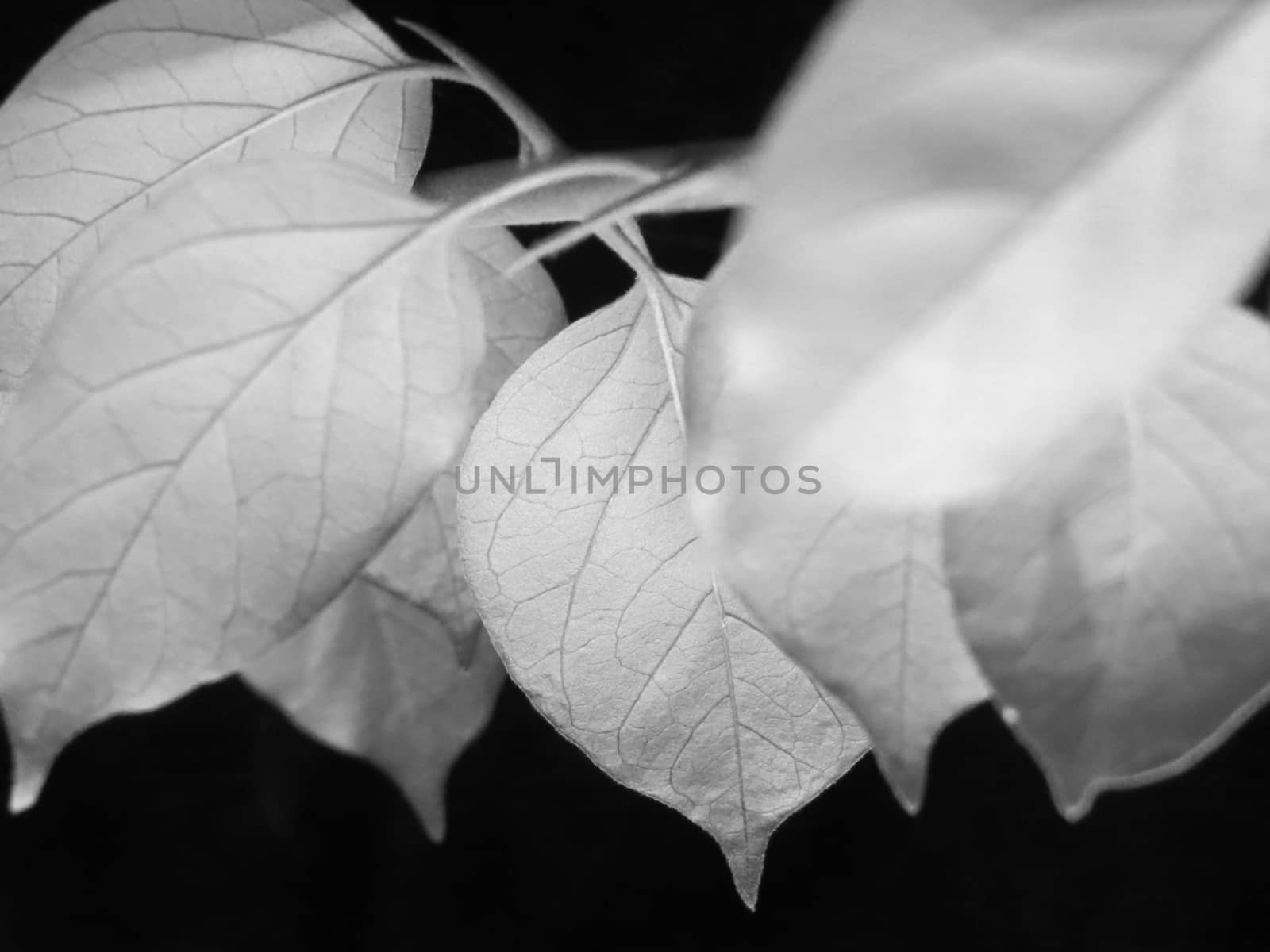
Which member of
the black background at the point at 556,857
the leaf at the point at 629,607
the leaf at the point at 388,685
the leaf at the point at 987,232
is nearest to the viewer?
the leaf at the point at 987,232

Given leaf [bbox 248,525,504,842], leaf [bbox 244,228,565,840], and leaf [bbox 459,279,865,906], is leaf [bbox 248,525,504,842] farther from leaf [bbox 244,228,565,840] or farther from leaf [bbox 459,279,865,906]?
leaf [bbox 459,279,865,906]

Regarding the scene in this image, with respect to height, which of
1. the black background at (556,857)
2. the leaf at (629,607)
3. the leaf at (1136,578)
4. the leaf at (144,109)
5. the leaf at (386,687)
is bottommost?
the black background at (556,857)

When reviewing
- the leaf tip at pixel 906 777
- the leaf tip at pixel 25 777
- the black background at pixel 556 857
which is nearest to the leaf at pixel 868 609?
the leaf tip at pixel 906 777

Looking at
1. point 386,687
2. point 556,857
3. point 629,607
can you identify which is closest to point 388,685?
point 386,687

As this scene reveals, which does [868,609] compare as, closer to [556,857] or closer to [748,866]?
[748,866]

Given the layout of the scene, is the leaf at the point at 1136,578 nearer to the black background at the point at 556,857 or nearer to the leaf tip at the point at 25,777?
the leaf tip at the point at 25,777

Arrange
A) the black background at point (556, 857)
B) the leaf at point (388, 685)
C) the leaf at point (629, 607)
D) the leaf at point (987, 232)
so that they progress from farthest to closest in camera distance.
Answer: the black background at point (556, 857)
the leaf at point (388, 685)
the leaf at point (629, 607)
the leaf at point (987, 232)
